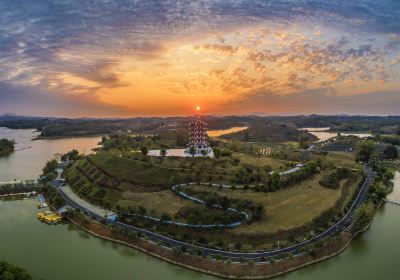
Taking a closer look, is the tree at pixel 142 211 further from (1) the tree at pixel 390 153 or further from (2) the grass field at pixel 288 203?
(1) the tree at pixel 390 153

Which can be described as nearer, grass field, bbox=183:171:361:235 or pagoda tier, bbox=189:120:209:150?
grass field, bbox=183:171:361:235

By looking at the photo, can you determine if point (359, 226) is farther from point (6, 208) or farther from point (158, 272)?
point (6, 208)

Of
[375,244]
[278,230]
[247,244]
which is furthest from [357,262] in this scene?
[247,244]

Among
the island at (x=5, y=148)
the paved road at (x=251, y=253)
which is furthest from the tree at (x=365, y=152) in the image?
the island at (x=5, y=148)

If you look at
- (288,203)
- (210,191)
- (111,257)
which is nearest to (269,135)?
(288,203)

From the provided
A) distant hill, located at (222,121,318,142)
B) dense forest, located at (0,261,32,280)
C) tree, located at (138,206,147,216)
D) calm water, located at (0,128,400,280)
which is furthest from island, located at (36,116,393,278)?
distant hill, located at (222,121,318,142)

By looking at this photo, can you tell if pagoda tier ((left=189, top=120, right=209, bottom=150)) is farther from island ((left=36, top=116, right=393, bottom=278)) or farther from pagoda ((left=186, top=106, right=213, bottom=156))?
island ((left=36, top=116, right=393, bottom=278))
